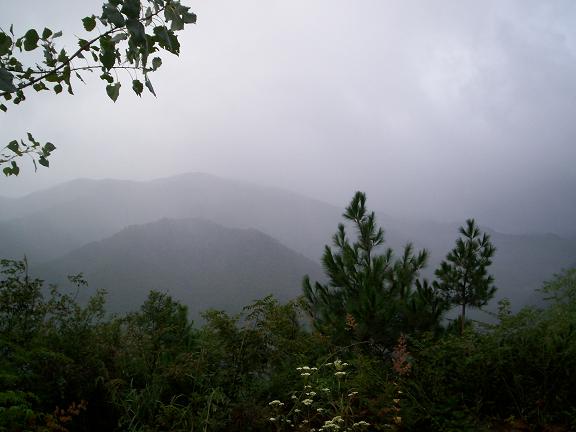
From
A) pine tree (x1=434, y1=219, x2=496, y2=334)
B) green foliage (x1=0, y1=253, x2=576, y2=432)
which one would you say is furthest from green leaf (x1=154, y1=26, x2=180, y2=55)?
pine tree (x1=434, y1=219, x2=496, y2=334)

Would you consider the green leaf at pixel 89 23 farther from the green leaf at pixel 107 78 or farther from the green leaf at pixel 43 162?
the green leaf at pixel 43 162

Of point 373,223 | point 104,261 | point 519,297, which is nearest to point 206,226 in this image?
point 104,261

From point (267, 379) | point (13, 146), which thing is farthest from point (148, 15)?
point (267, 379)

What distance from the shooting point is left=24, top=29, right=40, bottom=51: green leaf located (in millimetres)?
1642

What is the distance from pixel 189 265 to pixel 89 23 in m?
152

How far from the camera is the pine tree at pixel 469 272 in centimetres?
1138

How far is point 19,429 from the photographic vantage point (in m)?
2.56

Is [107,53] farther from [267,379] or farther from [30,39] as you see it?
[267,379]

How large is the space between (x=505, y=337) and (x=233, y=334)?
9.20ft

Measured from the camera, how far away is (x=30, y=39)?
64.8 inches

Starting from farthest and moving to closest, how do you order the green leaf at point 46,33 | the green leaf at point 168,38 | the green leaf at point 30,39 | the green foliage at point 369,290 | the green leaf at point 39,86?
the green foliage at point 369,290
the green leaf at point 39,86
the green leaf at point 46,33
the green leaf at point 30,39
the green leaf at point 168,38

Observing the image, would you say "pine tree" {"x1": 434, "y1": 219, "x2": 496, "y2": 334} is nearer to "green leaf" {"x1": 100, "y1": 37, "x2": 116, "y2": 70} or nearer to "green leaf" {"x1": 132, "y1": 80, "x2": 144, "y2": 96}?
"green leaf" {"x1": 132, "y1": 80, "x2": 144, "y2": 96}

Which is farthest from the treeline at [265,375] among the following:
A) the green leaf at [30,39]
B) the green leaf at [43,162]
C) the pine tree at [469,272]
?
the pine tree at [469,272]

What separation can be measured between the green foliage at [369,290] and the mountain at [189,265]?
87.4 m
